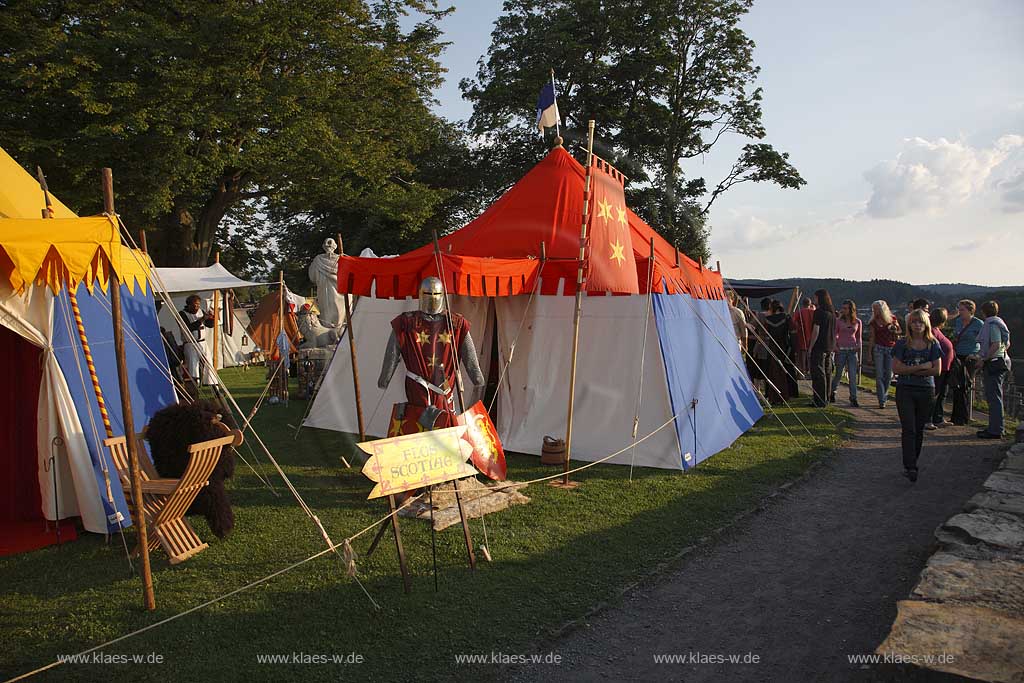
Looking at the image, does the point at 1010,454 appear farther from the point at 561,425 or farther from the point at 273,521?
the point at 273,521

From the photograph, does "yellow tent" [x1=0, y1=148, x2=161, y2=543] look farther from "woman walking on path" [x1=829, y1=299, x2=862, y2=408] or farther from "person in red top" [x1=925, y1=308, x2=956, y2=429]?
"woman walking on path" [x1=829, y1=299, x2=862, y2=408]

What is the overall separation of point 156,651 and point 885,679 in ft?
10.9

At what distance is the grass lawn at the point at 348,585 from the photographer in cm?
308

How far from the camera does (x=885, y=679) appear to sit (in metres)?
2.85

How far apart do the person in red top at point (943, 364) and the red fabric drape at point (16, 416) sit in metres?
9.33

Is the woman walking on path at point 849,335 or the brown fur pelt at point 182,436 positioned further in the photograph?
the woman walking on path at point 849,335

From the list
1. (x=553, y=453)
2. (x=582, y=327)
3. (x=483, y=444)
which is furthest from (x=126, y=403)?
(x=582, y=327)

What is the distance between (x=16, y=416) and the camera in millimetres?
5027

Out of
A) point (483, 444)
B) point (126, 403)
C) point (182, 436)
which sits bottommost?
point (483, 444)

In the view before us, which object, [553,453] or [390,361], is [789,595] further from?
[390,361]

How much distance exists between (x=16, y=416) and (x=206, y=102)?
1080 cm

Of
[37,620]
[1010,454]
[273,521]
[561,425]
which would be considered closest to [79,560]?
[37,620]

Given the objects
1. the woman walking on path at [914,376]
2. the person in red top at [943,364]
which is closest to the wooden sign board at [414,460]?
the woman walking on path at [914,376]

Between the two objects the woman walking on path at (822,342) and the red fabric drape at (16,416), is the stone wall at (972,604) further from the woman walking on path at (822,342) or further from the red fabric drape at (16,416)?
the woman walking on path at (822,342)
